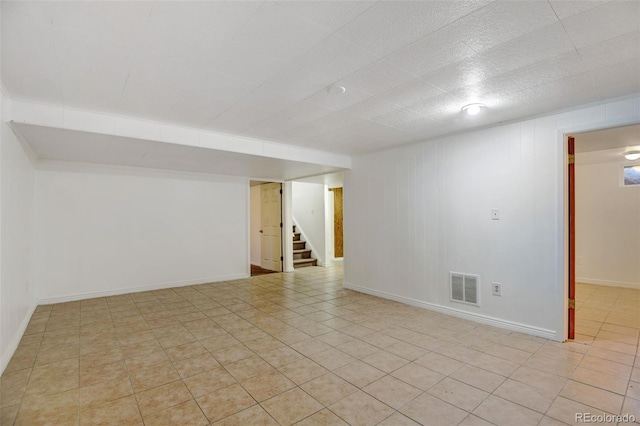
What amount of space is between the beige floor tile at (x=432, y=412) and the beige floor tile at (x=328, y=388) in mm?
417

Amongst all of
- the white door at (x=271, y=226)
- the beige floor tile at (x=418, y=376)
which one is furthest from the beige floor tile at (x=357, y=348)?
the white door at (x=271, y=226)

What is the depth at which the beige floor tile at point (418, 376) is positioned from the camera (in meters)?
2.30

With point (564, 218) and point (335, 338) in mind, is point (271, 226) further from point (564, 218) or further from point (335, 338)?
point (564, 218)

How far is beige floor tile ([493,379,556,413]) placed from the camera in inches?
80.0

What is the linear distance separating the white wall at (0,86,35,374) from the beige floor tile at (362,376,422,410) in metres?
2.98

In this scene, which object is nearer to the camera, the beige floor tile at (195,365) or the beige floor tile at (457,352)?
the beige floor tile at (195,365)

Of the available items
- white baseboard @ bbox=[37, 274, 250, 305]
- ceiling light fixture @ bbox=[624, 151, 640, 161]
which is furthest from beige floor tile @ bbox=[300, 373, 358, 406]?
ceiling light fixture @ bbox=[624, 151, 640, 161]

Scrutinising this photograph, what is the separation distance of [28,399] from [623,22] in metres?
4.39

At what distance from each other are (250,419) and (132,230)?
14.5 ft

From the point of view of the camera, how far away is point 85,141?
11.2 feet

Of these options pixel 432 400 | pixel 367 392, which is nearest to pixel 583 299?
pixel 432 400

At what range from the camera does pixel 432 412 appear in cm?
197

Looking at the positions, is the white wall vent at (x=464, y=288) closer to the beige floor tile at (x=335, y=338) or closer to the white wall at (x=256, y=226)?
the beige floor tile at (x=335, y=338)

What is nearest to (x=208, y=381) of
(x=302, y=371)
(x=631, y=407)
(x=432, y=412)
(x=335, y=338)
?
(x=302, y=371)
